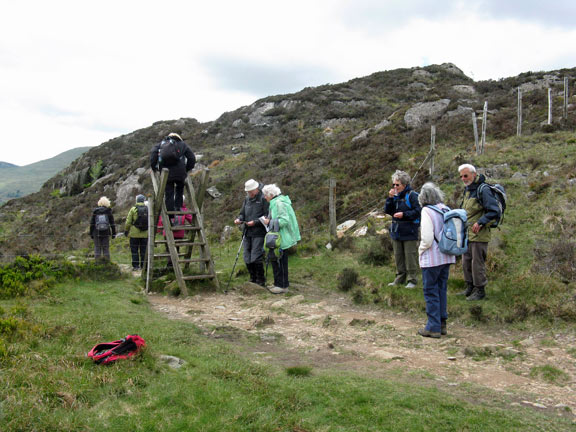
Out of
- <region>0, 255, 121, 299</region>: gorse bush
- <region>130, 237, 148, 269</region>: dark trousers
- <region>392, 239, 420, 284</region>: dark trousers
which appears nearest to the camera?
<region>0, 255, 121, 299</region>: gorse bush

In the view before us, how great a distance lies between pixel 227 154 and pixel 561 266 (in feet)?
88.7

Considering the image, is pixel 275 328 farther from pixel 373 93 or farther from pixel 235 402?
pixel 373 93

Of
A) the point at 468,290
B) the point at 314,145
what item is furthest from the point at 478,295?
the point at 314,145

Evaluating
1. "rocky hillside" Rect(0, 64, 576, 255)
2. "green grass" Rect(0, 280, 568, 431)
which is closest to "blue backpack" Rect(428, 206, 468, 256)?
"green grass" Rect(0, 280, 568, 431)

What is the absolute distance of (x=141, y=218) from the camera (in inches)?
433

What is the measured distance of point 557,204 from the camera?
9844 mm

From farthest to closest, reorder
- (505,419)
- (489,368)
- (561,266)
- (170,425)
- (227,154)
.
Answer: (227,154), (561,266), (489,368), (505,419), (170,425)

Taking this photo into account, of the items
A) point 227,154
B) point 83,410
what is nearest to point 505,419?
point 83,410

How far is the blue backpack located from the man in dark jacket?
13.1 ft

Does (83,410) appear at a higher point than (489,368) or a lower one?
higher

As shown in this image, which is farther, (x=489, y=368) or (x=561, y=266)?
(x=561, y=266)

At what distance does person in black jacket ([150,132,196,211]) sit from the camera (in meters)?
9.45

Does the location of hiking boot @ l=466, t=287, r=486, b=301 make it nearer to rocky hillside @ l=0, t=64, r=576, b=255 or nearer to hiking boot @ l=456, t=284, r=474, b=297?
hiking boot @ l=456, t=284, r=474, b=297

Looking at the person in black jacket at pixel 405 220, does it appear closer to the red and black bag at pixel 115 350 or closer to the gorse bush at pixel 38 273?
the red and black bag at pixel 115 350
